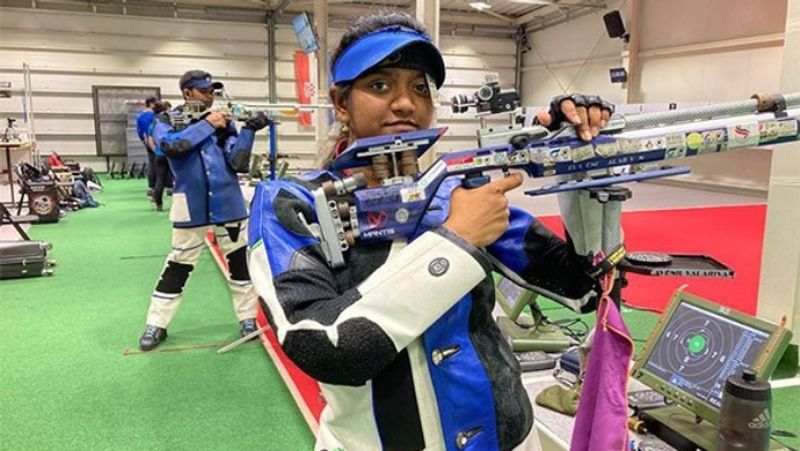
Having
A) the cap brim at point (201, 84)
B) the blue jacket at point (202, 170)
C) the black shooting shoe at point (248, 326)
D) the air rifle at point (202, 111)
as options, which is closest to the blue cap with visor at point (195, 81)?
the cap brim at point (201, 84)

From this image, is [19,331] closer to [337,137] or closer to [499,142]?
[337,137]

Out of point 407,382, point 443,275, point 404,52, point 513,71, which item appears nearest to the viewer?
point 443,275

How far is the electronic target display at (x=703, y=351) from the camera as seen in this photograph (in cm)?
221

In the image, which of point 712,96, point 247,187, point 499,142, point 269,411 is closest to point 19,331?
point 269,411

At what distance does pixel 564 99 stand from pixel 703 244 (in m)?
6.47

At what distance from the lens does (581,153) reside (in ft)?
4.48

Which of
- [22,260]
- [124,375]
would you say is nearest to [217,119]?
[124,375]

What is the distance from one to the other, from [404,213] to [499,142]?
0.33m

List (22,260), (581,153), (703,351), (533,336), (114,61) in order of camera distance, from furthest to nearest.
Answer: (114,61) < (22,260) < (533,336) < (703,351) < (581,153)

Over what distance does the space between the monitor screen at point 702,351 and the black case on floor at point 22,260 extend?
6.01 meters

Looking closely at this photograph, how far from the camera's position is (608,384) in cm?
141

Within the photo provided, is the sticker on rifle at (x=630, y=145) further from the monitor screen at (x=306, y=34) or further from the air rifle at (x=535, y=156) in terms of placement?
the monitor screen at (x=306, y=34)

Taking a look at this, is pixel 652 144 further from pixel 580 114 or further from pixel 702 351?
pixel 702 351

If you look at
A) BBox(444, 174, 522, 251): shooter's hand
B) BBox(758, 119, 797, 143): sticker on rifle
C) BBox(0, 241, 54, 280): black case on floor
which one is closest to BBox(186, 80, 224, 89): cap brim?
BBox(0, 241, 54, 280): black case on floor
